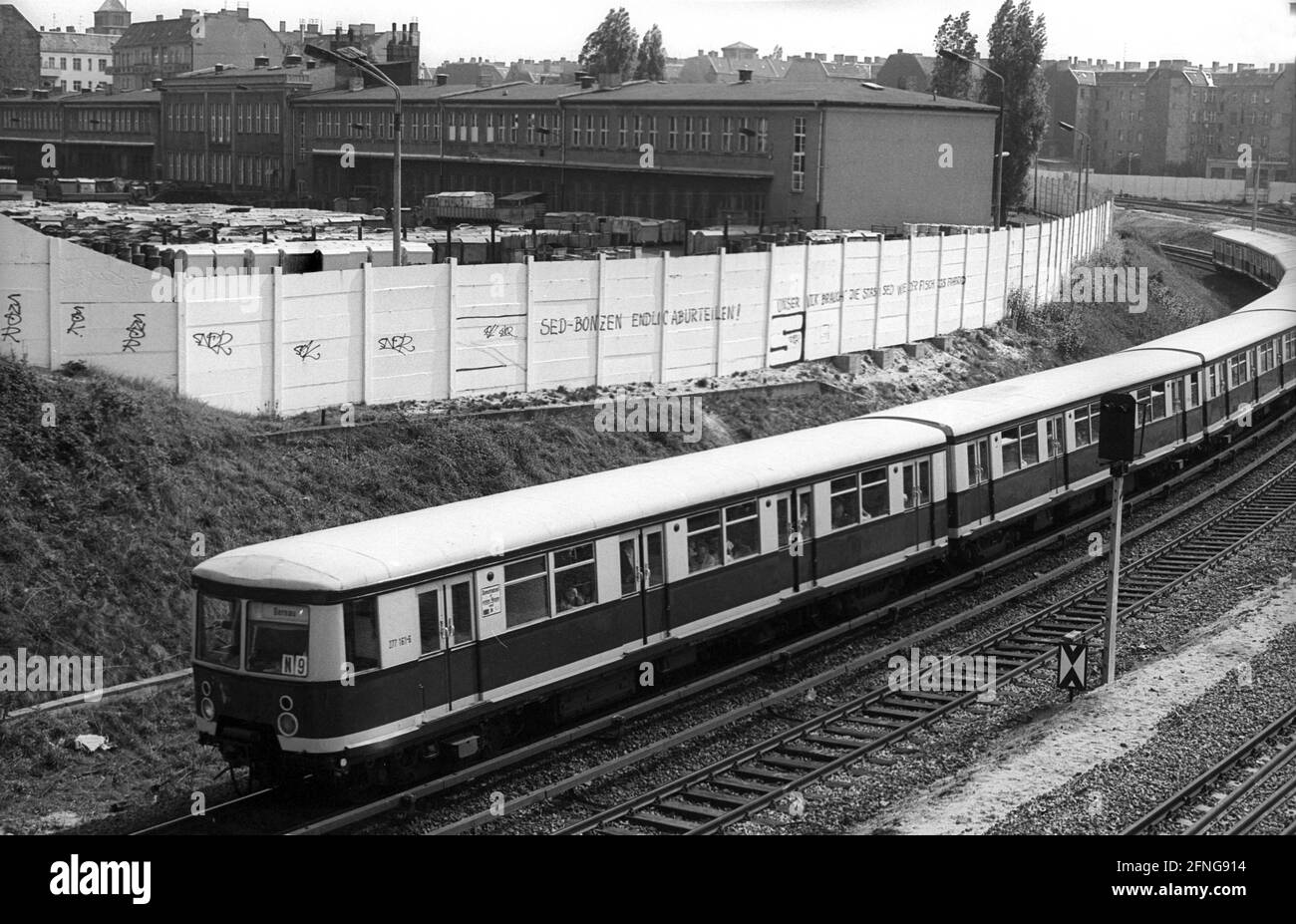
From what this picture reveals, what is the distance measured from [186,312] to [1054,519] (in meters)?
13.3

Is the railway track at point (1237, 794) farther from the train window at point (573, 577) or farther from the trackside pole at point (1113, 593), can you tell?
the train window at point (573, 577)

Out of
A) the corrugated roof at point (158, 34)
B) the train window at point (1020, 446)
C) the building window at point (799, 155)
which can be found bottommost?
the train window at point (1020, 446)

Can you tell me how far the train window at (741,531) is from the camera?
15734 millimetres

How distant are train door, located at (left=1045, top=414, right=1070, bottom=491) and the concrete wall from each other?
25.0ft

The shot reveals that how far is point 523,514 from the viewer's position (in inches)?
531

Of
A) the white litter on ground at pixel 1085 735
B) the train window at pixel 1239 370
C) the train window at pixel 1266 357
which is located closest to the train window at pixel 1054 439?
the white litter on ground at pixel 1085 735

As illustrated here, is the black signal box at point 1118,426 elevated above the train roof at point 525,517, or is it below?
above

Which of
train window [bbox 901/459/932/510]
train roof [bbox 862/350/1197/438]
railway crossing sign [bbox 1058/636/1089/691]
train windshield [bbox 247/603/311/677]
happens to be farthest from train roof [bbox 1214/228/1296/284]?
train windshield [bbox 247/603/311/677]

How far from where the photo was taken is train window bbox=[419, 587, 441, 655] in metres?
12.3

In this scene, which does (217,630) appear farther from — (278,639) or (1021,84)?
(1021,84)

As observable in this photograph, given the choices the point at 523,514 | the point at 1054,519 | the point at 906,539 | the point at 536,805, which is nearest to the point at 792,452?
the point at 906,539

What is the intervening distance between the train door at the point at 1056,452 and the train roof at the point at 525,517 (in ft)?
14.7

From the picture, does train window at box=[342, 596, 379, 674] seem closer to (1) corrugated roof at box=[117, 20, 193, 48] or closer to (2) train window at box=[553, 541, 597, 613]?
(2) train window at box=[553, 541, 597, 613]

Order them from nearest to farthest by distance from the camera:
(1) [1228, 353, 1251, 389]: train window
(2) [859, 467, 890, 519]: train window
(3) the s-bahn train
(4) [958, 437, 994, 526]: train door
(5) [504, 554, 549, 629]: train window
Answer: (3) the s-bahn train → (5) [504, 554, 549, 629]: train window → (2) [859, 467, 890, 519]: train window → (4) [958, 437, 994, 526]: train door → (1) [1228, 353, 1251, 389]: train window
